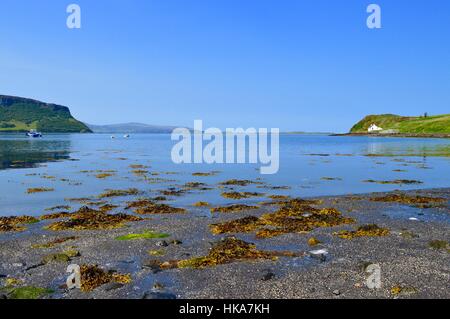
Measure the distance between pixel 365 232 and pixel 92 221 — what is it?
1580 cm

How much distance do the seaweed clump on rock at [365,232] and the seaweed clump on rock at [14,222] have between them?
18024 mm

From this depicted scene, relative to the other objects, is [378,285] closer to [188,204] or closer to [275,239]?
[275,239]

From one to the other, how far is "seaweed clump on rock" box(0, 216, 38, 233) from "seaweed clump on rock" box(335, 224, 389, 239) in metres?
18.0

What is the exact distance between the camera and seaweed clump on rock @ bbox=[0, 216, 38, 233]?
77.3ft

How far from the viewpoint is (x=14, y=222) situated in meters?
25.1

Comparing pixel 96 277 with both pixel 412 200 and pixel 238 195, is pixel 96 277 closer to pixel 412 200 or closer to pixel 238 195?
pixel 238 195

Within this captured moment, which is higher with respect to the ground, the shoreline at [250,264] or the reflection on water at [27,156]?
the reflection on water at [27,156]

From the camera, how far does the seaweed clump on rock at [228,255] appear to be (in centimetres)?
1688

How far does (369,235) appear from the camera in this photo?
21562 millimetres

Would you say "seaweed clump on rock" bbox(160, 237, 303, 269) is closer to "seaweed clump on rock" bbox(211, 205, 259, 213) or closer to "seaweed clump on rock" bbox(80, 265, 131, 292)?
"seaweed clump on rock" bbox(80, 265, 131, 292)

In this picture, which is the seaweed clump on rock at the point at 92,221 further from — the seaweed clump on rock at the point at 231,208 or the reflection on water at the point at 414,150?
the reflection on water at the point at 414,150

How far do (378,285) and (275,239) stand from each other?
7398 mm

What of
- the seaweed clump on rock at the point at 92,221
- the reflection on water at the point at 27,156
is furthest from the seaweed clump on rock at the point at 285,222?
the reflection on water at the point at 27,156

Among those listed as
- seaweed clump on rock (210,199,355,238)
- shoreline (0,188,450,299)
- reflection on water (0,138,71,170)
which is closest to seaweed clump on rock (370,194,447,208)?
shoreline (0,188,450,299)
